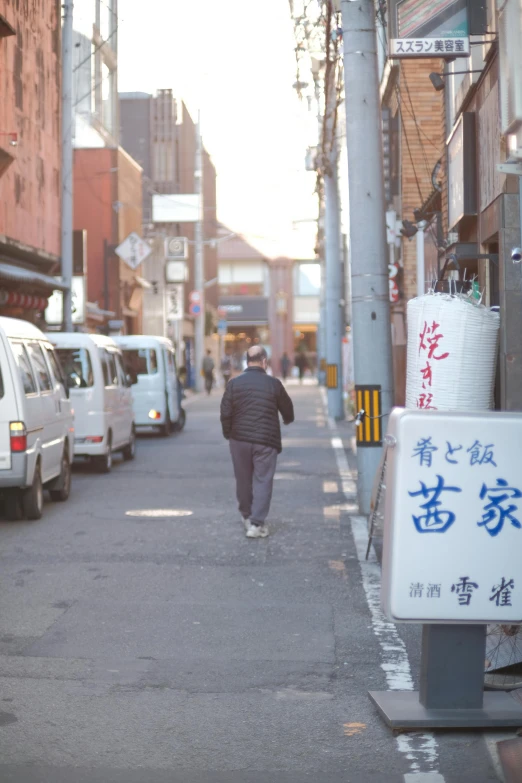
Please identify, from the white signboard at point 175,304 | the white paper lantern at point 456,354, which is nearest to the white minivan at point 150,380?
the white paper lantern at point 456,354

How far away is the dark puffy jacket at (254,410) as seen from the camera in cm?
1185

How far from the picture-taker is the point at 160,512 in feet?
45.2

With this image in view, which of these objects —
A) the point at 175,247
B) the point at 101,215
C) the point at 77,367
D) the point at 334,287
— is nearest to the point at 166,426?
the point at 77,367

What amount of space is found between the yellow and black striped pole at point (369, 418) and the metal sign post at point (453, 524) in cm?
744

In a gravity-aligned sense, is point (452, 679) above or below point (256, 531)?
above

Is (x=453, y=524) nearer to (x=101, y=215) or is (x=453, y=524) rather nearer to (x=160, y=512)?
(x=160, y=512)

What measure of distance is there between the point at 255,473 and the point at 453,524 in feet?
21.3

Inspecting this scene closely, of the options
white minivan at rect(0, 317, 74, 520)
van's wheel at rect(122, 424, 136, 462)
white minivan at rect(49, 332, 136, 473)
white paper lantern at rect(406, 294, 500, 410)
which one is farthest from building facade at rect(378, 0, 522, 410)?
van's wheel at rect(122, 424, 136, 462)

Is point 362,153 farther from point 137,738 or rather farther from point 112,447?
point 137,738

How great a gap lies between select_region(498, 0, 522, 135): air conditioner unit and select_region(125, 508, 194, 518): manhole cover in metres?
7.35

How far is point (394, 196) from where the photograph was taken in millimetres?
26625

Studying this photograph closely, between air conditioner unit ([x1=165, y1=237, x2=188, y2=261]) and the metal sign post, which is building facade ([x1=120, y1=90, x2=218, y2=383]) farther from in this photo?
the metal sign post

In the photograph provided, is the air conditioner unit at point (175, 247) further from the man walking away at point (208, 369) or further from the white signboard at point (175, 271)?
the man walking away at point (208, 369)

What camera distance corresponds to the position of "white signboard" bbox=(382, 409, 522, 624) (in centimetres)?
547
